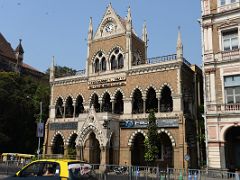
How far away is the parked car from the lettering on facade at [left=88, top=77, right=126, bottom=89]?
21.8 metres

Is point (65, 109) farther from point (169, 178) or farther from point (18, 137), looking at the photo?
point (169, 178)

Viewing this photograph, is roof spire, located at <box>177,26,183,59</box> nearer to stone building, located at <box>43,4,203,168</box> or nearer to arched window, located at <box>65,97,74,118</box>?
stone building, located at <box>43,4,203,168</box>

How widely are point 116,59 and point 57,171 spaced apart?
2486 centimetres

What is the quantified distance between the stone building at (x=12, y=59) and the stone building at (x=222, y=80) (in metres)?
51.7

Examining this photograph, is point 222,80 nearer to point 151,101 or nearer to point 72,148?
point 151,101

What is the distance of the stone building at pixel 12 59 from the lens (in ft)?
217

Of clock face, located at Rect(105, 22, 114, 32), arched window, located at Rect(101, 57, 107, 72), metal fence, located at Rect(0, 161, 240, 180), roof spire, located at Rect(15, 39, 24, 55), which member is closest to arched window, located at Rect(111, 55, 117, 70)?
arched window, located at Rect(101, 57, 107, 72)

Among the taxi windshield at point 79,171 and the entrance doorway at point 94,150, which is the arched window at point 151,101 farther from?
the taxi windshield at point 79,171

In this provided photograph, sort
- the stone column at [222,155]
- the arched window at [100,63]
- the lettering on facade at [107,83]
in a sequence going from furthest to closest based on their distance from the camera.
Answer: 1. the arched window at [100,63]
2. the lettering on facade at [107,83]
3. the stone column at [222,155]

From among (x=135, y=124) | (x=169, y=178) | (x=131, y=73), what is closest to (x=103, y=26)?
(x=131, y=73)

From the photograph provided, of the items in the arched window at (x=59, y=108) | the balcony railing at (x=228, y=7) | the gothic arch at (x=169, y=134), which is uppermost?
the balcony railing at (x=228, y=7)

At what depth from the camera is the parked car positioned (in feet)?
31.6

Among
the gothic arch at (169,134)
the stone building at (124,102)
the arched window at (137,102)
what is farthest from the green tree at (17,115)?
the gothic arch at (169,134)

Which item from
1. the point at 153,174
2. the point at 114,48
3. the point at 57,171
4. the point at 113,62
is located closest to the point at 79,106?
the point at 113,62
